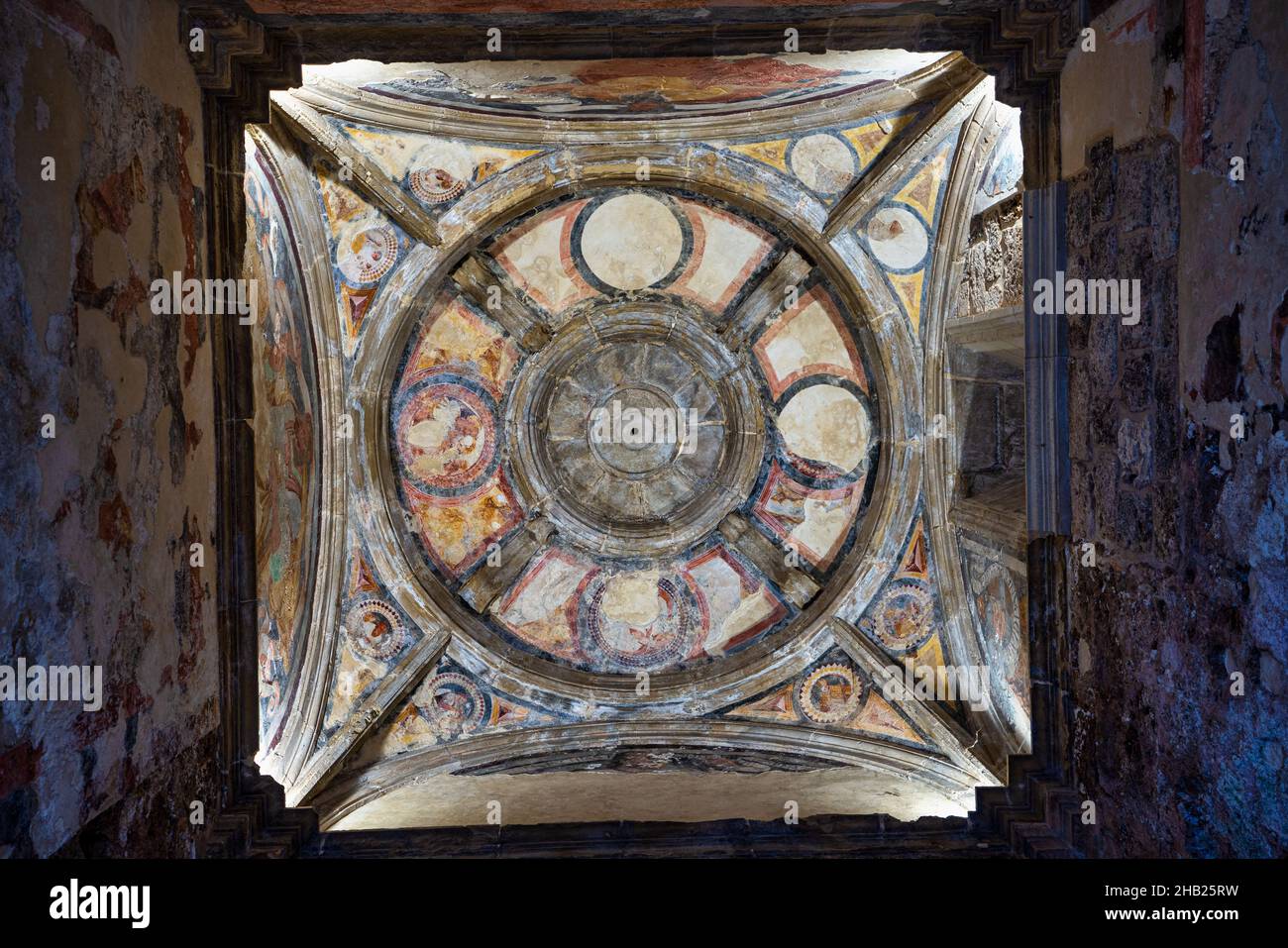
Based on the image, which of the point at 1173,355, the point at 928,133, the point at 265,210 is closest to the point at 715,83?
the point at 928,133

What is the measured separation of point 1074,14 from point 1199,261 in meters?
2.19

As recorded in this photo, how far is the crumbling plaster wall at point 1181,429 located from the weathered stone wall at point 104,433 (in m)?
5.52

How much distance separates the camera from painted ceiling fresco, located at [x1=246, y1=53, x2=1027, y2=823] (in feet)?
32.1

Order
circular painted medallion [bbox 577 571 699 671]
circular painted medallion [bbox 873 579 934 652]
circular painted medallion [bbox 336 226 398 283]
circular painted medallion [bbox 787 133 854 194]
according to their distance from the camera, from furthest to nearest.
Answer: circular painted medallion [bbox 577 571 699 671]
circular painted medallion [bbox 873 579 934 652]
circular painted medallion [bbox 336 226 398 283]
circular painted medallion [bbox 787 133 854 194]

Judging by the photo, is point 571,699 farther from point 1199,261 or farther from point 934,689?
point 1199,261

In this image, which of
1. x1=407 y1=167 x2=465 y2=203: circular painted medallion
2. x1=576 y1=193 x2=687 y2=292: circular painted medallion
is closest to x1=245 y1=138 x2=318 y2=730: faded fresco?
x1=407 y1=167 x2=465 y2=203: circular painted medallion

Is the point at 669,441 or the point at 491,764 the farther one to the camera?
the point at 669,441

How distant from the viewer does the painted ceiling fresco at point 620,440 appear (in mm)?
9797

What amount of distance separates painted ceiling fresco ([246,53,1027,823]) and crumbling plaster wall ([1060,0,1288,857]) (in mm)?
2873

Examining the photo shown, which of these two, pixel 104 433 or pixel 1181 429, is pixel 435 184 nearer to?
pixel 104 433

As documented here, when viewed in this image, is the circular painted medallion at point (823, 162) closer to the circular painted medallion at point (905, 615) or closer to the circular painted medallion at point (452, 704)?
the circular painted medallion at point (905, 615)

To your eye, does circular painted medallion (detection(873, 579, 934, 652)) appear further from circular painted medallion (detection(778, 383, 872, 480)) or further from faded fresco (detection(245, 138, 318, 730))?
faded fresco (detection(245, 138, 318, 730))

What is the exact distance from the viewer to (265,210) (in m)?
9.16
